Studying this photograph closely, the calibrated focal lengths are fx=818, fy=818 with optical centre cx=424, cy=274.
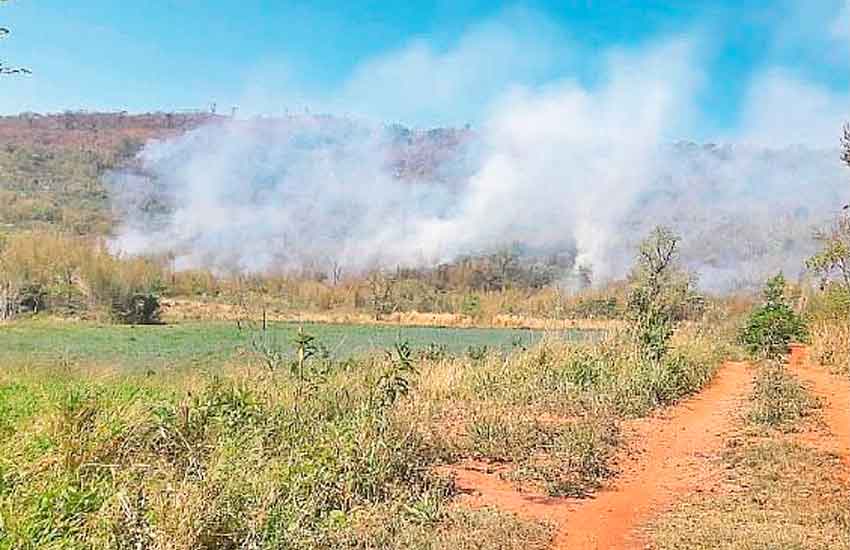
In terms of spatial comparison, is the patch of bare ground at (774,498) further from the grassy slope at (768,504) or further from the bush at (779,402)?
the bush at (779,402)

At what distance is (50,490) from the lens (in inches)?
168

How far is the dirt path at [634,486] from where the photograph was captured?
4.83 metres

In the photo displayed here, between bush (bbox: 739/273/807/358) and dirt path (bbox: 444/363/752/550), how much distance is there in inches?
275

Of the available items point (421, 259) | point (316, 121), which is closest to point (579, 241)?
point (421, 259)

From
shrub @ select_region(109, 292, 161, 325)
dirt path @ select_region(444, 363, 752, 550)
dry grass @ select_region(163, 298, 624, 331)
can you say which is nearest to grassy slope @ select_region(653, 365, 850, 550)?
dirt path @ select_region(444, 363, 752, 550)

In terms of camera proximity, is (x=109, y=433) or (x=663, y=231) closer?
(x=109, y=433)

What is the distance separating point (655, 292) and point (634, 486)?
667cm

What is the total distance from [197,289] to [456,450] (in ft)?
150

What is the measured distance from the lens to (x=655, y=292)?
12.2 m

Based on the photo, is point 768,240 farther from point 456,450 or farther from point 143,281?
point 456,450

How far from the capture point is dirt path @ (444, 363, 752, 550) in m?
4.83

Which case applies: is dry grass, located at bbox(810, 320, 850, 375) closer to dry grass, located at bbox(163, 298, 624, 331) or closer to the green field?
the green field

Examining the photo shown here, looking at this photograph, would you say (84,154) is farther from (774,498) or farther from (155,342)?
(774,498)

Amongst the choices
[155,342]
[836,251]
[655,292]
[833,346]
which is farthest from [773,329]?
[155,342]
